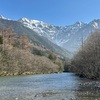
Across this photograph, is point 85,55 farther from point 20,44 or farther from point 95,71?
point 20,44

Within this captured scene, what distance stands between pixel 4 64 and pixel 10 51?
11.0 meters

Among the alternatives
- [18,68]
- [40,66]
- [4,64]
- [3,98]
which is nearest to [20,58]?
[18,68]

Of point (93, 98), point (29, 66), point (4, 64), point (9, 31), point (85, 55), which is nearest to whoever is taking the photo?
point (93, 98)

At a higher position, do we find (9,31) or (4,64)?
(9,31)

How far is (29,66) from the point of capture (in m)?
147

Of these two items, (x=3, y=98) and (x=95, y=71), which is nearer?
(x=3, y=98)

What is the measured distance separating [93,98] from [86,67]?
4858cm

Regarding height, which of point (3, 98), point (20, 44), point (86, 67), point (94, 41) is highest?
point (20, 44)

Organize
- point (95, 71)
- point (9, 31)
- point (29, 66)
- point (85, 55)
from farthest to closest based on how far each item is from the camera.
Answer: point (9, 31) → point (29, 66) → point (85, 55) → point (95, 71)

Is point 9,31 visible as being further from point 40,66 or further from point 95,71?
point 95,71

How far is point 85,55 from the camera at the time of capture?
8131cm

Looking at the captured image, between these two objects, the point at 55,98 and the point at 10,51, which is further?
the point at 10,51

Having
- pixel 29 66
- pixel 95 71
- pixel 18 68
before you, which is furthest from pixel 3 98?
pixel 29 66

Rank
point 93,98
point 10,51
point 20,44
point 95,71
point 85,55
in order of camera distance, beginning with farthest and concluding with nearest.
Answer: point 20,44 → point 10,51 → point 85,55 → point 95,71 → point 93,98
